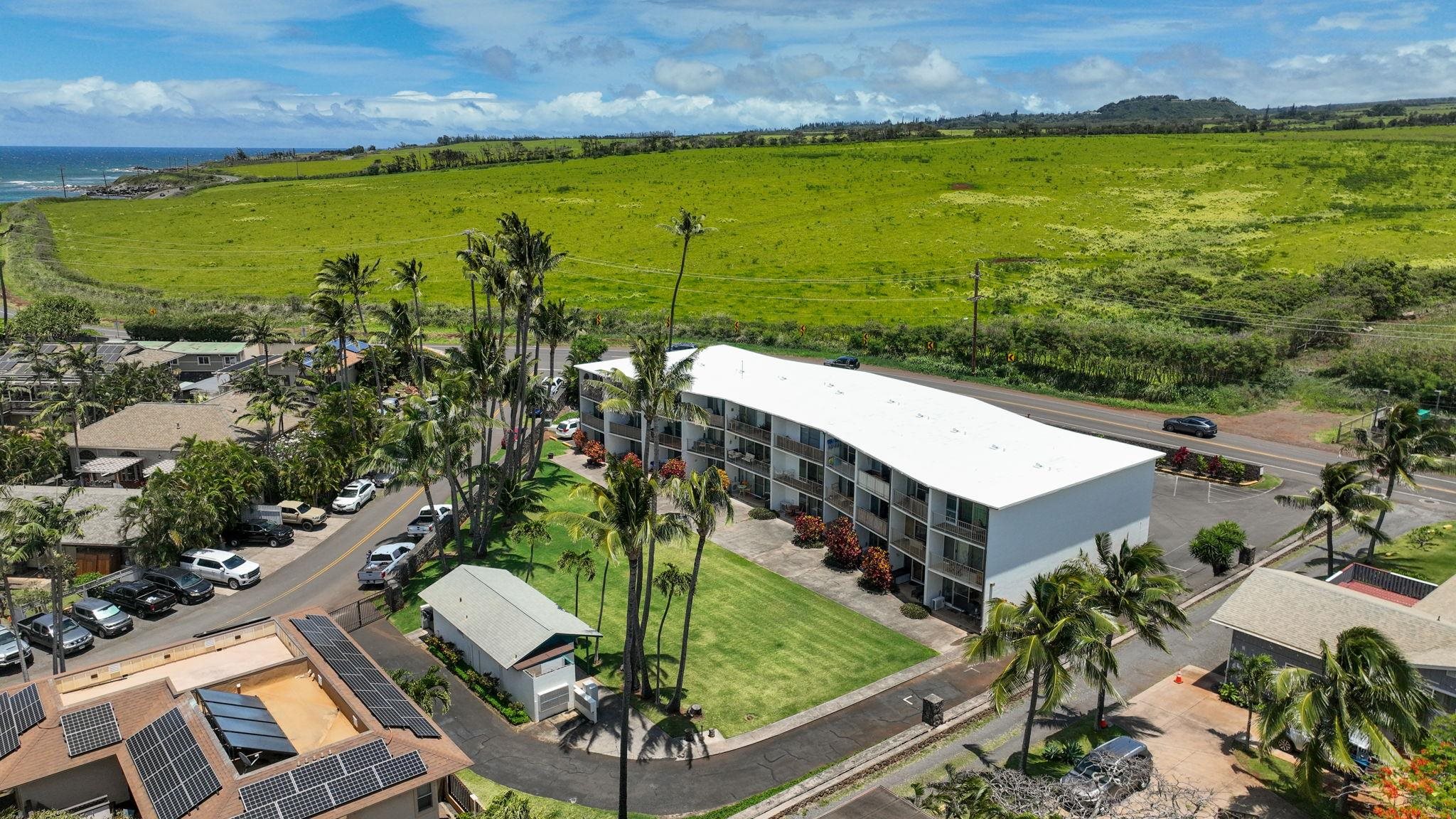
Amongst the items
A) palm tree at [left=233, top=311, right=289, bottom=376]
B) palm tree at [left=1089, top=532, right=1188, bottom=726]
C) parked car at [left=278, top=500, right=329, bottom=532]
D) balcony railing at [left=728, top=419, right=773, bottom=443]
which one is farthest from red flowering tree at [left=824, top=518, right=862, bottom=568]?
palm tree at [left=233, top=311, right=289, bottom=376]

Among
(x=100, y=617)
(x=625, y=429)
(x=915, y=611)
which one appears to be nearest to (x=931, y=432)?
(x=915, y=611)

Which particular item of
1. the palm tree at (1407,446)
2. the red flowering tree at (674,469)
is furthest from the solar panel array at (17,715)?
the palm tree at (1407,446)

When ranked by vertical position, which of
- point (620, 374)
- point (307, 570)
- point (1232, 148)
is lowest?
point (307, 570)

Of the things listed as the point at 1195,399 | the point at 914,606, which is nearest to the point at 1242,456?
the point at 1195,399

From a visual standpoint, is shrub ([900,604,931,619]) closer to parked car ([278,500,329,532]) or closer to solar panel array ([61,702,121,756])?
solar panel array ([61,702,121,756])

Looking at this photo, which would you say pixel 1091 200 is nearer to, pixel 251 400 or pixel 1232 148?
pixel 1232 148

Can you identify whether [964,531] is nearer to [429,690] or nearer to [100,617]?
[429,690]
